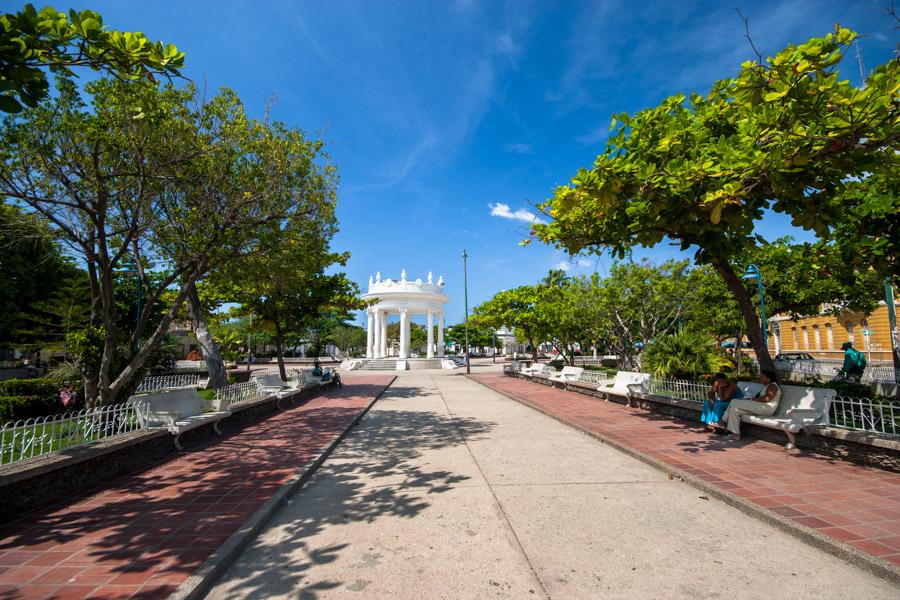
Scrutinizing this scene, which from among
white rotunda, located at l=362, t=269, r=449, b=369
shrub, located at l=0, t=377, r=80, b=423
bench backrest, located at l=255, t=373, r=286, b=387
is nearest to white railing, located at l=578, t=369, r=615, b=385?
bench backrest, located at l=255, t=373, r=286, b=387

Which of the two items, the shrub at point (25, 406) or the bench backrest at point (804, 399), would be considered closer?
the bench backrest at point (804, 399)

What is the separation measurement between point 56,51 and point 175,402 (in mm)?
5956

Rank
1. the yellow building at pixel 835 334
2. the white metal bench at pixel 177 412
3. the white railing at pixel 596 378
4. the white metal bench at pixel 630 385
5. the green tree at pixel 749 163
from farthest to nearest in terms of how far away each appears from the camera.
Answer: the yellow building at pixel 835 334 → the white railing at pixel 596 378 → the white metal bench at pixel 630 385 → the white metal bench at pixel 177 412 → the green tree at pixel 749 163

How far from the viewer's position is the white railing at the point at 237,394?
30.9ft

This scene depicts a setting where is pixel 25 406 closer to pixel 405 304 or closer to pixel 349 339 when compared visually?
pixel 405 304

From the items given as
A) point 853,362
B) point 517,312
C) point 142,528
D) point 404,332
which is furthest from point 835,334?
point 142,528

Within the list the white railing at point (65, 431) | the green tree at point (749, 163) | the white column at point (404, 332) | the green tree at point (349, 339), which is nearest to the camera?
the green tree at point (749, 163)

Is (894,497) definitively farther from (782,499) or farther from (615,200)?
(615,200)

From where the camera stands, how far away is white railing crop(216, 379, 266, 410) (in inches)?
371

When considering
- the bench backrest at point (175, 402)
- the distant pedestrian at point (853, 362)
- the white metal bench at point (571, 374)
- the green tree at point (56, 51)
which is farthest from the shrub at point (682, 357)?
the green tree at point (56, 51)

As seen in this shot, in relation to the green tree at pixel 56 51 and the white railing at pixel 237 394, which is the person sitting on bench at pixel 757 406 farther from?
the white railing at pixel 237 394

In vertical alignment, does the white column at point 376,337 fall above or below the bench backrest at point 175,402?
above

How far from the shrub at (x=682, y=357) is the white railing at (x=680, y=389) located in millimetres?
1977

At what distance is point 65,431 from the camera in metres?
6.03
